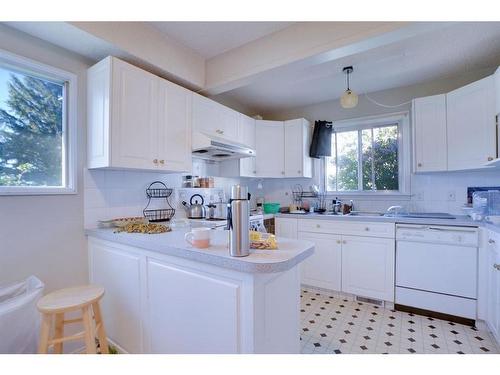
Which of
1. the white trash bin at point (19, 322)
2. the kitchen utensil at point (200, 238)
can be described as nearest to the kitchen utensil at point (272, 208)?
the kitchen utensil at point (200, 238)

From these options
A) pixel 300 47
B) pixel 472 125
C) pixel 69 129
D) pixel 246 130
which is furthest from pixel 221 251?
pixel 472 125

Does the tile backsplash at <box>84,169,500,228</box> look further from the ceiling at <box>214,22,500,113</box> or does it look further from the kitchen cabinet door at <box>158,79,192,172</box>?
the ceiling at <box>214,22,500,113</box>

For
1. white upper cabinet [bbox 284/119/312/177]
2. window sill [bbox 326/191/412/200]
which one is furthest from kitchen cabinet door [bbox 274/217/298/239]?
window sill [bbox 326/191/412/200]

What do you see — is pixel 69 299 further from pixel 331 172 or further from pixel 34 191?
pixel 331 172

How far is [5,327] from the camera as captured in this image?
124 centimetres

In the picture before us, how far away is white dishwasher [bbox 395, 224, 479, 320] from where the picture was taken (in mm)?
2154

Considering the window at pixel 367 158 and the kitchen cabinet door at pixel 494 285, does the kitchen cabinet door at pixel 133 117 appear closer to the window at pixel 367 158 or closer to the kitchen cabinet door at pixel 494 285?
the window at pixel 367 158

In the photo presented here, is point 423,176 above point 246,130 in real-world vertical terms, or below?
below

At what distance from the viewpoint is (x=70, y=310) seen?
127cm

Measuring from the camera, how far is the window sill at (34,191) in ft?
5.11

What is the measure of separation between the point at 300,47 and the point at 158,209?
193cm

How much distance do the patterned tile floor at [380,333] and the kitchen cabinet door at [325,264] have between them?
312 mm

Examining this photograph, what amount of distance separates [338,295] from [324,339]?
927 mm

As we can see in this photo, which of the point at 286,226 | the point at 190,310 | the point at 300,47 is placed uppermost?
the point at 300,47
